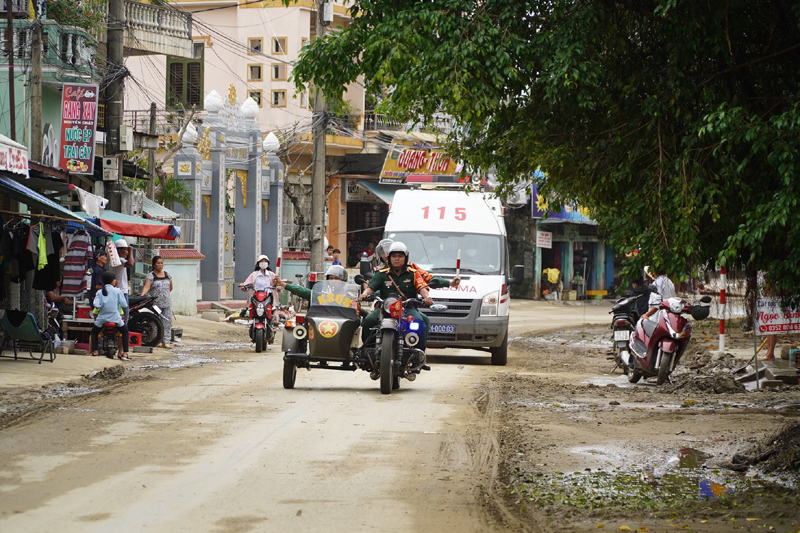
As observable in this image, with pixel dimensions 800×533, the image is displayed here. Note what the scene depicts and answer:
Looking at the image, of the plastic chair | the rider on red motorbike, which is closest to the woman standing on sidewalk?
the rider on red motorbike

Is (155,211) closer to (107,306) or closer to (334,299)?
(107,306)

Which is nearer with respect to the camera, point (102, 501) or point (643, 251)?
point (102, 501)

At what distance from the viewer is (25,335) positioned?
50.5 ft

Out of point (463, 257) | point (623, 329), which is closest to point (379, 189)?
point (463, 257)

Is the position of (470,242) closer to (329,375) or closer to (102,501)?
(329,375)

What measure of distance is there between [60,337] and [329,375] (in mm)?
5674

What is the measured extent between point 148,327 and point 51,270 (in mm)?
3778

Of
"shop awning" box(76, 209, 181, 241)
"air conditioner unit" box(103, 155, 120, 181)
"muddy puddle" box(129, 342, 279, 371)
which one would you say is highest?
"air conditioner unit" box(103, 155, 120, 181)

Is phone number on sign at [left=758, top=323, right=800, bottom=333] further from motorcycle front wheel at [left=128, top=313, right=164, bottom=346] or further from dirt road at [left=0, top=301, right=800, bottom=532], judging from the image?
motorcycle front wheel at [left=128, top=313, right=164, bottom=346]

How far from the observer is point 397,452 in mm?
8406

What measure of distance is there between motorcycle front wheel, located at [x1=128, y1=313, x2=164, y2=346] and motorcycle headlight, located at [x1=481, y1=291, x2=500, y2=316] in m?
6.30

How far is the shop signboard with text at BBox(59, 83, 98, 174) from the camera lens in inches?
844

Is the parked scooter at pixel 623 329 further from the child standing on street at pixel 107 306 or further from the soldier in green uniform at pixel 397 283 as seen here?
the child standing on street at pixel 107 306

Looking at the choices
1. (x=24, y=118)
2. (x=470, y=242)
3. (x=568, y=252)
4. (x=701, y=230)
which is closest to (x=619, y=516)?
(x=701, y=230)
